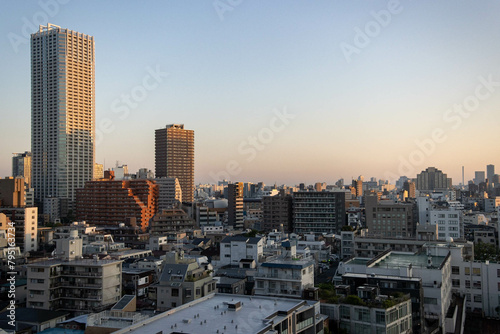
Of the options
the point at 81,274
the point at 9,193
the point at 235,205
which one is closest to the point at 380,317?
the point at 81,274

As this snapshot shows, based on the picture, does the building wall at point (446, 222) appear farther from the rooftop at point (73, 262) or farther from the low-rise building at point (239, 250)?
the rooftop at point (73, 262)

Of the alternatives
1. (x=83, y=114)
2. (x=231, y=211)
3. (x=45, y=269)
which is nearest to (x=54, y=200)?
(x=83, y=114)

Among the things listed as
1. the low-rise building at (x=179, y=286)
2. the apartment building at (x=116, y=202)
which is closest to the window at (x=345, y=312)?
the low-rise building at (x=179, y=286)

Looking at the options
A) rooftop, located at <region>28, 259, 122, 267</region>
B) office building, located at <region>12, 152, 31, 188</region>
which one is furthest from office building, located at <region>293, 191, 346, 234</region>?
office building, located at <region>12, 152, 31, 188</region>

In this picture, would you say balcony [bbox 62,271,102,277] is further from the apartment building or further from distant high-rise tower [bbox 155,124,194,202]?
distant high-rise tower [bbox 155,124,194,202]

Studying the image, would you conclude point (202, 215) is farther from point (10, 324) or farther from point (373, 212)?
point (10, 324)
